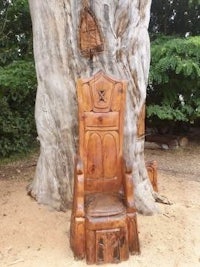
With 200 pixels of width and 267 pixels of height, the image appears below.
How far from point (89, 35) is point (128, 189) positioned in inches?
51.0

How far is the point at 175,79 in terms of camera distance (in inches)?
230

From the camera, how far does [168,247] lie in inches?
132

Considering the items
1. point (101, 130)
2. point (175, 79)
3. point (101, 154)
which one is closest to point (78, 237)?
point (101, 154)

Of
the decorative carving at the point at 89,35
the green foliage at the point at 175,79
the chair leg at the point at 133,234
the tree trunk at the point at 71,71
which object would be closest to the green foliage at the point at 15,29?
the green foliage at the point at 175,79

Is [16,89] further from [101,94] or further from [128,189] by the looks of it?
[128,189]

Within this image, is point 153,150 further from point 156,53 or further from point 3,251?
point 3,251

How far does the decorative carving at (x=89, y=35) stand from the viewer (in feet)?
11.2

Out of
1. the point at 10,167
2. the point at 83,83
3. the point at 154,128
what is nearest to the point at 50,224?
the point at 83,83

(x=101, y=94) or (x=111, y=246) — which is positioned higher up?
(x=101, y=94)

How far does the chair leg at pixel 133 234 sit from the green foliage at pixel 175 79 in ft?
8.65

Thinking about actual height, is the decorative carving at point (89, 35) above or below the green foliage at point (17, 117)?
above

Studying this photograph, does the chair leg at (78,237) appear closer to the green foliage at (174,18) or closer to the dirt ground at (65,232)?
the dirt ground at (65,232)

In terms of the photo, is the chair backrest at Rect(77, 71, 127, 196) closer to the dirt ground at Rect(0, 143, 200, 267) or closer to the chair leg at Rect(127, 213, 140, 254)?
the chair leg at Rect(127, 213, 140, 254)

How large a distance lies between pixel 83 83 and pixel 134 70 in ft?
2.00
